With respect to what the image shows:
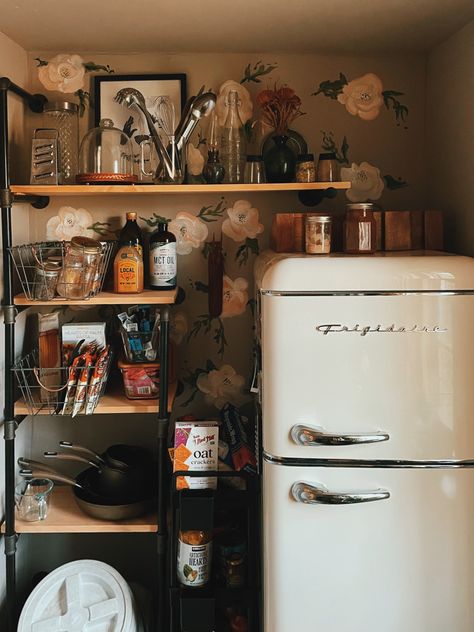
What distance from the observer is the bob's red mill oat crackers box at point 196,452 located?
74.6 inches

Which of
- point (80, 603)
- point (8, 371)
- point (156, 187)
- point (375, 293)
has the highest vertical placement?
point (156, 187)

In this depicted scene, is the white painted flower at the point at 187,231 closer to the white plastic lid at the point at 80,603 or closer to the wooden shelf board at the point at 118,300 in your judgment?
the wooden shelf board at the point at 118,300

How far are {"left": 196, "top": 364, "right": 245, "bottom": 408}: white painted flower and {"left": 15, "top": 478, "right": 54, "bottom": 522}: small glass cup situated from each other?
63cm

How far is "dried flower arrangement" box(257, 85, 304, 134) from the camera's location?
6.64ft

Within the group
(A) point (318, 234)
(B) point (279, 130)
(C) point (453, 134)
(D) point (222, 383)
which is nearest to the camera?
(A) point (318, 234)

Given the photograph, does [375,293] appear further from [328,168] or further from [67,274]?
[67,274]

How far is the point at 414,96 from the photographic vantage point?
219cm

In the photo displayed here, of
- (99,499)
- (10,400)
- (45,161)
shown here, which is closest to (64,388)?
(10,400)

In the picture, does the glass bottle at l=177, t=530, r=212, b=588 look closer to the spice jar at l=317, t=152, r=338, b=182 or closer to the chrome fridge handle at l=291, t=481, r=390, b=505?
the chrome fridge handle at l=291, t=481, r=390, b=505

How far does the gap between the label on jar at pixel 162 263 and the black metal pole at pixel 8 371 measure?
17.9 inches

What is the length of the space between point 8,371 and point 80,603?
2.53 feet

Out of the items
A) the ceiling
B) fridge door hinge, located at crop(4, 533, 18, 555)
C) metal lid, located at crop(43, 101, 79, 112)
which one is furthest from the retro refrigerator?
metal lid, located at crop(43, 101, 79, 112)

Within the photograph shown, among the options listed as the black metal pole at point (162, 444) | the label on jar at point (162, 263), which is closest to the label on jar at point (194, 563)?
the black metal pole at point (162, 444)

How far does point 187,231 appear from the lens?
→ 7.30 feet
